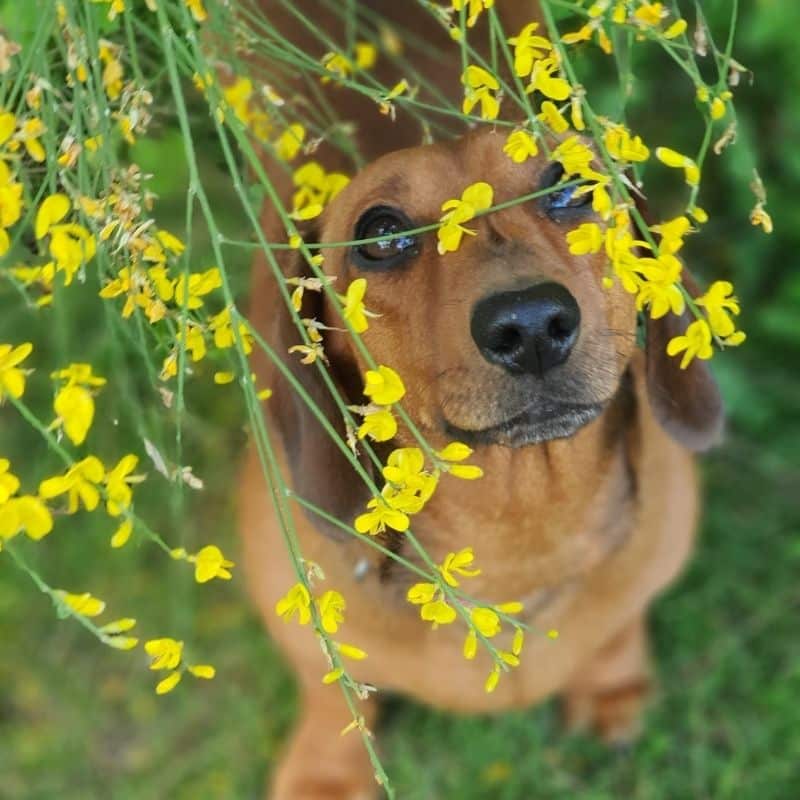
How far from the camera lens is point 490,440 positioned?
113 cm

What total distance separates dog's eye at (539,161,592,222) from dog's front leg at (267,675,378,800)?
981 millimetres

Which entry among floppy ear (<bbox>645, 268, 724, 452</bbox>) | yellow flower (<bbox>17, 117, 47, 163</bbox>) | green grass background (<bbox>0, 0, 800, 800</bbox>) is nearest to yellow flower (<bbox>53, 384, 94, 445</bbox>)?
yellow flower (<bbox>17, 117, 47, 163</bbox>)

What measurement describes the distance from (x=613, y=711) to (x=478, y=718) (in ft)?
0.79

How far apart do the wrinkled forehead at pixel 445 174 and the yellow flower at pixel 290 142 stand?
0.12 meters

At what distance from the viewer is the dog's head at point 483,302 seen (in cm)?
105

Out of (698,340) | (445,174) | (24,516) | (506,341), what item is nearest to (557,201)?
(445,174)

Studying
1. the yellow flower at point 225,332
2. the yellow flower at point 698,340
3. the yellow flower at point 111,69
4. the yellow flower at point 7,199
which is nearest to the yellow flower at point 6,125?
the yellow flower at point 7,199

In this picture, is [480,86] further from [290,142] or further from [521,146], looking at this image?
[290,142]

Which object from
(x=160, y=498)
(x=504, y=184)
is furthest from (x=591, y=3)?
(x=160, y=498)

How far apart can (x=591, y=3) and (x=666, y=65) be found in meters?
1.38

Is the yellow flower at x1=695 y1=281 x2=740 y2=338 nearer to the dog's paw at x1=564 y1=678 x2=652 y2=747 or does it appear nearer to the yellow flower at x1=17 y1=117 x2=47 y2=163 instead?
the yellow flower at x1=17 y1=117 x2=47 y2=163

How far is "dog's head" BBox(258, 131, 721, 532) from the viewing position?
1046mm

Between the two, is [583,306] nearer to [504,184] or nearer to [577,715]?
[504,184]

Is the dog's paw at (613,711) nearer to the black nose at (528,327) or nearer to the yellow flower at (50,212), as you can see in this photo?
the black nose at (528,327)
